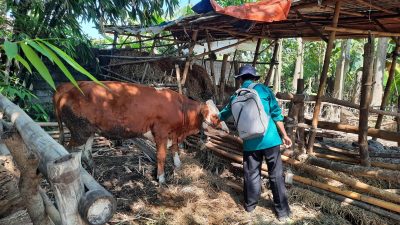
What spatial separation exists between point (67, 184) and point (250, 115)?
2.68 metres

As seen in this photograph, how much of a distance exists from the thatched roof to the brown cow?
148 cm

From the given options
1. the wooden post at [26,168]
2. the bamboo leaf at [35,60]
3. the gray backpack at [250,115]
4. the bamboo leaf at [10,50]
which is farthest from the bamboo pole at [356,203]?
the bamboo leaf at [10,50]

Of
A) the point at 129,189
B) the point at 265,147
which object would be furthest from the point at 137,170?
the point at 265,147

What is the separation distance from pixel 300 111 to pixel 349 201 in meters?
1.32

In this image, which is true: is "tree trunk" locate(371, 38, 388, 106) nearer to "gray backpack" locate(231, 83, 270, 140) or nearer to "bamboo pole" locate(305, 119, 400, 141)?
"bamboo pole" locate(305, 119, 400, 141)

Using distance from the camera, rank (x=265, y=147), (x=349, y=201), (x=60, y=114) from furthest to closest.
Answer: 1. (x=60, y=114)
2. (x=349, y=201)
3. (x=265, y=147)

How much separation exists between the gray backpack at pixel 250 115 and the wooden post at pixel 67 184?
2.56 m

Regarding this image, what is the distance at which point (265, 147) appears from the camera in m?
3.95

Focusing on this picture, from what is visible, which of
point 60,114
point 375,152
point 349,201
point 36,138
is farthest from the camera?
point 375,152

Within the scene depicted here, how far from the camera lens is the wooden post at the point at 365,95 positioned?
4254mm

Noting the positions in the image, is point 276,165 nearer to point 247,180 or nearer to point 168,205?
point 247,180

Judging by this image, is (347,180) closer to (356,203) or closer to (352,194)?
(352,194)

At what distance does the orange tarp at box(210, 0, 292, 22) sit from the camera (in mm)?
4262

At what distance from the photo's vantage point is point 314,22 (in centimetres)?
590
